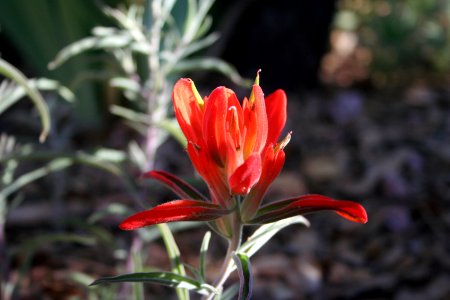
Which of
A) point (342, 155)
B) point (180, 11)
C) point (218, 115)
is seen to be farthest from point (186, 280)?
point (342, 155)

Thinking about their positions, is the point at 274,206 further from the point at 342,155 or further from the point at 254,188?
the point at 342,155

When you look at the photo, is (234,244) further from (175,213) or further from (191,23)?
(191,23)

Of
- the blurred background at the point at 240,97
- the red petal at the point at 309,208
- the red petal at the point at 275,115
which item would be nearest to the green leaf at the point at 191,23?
the blurred background at the point at 240,97

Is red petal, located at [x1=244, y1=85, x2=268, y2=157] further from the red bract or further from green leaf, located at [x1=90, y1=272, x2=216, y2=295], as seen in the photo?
green leaf, located at [x1=90, y1=272, x2=216, y2=295]

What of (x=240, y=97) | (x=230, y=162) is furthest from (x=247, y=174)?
(x=240, y=97)

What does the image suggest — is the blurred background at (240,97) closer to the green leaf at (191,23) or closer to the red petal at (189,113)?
the green leaf at (191,23)

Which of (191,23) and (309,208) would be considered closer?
(309,208)
